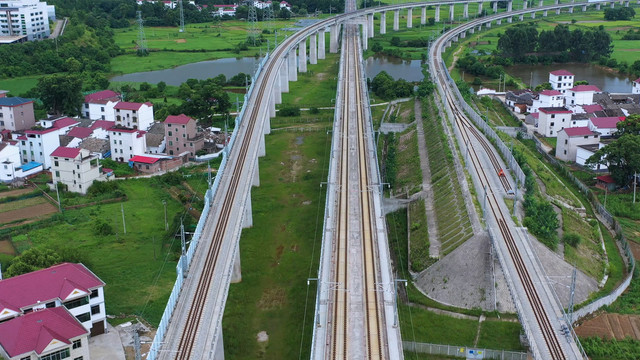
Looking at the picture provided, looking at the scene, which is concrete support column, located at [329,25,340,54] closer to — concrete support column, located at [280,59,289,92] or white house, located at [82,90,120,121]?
concrete support column, located at [280,59,289,92]

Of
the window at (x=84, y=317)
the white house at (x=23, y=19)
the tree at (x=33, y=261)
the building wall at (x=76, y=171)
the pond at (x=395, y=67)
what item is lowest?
the window at (x=84, y=317)

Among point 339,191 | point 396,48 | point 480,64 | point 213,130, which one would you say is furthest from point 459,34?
point 339,191

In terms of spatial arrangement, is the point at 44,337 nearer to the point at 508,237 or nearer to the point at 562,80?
the point at 508,237

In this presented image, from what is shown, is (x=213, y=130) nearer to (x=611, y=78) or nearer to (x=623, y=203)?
(x=623, y=203)

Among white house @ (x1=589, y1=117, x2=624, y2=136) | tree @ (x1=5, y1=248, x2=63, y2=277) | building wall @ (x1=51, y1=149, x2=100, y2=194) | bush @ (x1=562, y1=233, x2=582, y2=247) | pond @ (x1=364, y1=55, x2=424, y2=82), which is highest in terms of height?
pond @ (x1=364, y1=55, x2=424, y2=82)

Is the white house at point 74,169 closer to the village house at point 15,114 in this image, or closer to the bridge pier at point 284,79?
the village house at point 15,114

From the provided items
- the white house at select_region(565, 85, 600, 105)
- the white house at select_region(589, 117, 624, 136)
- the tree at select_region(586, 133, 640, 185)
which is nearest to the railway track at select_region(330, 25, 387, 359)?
the tree at select_region(586, 133, 640, 185)

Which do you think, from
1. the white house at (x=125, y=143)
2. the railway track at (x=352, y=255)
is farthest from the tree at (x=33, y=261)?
the white house at (x=125, y=143)
